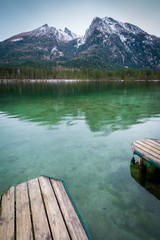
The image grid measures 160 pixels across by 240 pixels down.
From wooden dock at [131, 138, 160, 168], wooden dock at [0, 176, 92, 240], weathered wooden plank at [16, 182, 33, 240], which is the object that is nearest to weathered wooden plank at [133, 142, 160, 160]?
wooden dock at [131, 138, 160, 168]

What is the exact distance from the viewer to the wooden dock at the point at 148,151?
17.1ft

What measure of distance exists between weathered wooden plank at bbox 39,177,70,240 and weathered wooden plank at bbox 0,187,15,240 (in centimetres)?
77

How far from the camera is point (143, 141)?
6.66 metres

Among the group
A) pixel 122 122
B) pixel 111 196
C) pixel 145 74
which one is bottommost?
pixel 111 196

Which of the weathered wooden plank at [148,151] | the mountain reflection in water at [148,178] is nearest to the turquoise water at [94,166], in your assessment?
the mountain reflection in water at [148,178]

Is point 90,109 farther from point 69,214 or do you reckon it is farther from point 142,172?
point 69,214

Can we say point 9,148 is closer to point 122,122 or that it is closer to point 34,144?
point 34,144

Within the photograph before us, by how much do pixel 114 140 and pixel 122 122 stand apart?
466cm

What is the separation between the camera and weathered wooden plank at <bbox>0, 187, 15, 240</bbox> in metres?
2.66

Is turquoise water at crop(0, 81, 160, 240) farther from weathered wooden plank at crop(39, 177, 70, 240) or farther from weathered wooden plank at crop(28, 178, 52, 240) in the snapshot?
weathered wooden plank at crop(28, 178, 52, 240)

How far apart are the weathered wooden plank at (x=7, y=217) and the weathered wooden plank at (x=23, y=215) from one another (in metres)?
0.11

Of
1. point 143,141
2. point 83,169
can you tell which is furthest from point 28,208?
point 143,141

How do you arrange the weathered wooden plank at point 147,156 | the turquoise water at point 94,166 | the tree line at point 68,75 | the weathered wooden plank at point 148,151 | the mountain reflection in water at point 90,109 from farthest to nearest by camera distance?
1. the tree line at point 68,75
2. the mountain reflection in water at point 90,109
3. the weathered wooden plank at point 148,151
4. the weathered wooden plank at point 147,156
5. the turquoise water at point 94,166

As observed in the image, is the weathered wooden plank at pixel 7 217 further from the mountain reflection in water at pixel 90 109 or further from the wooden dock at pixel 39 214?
the mountain reflection in water at pixel 90 109
